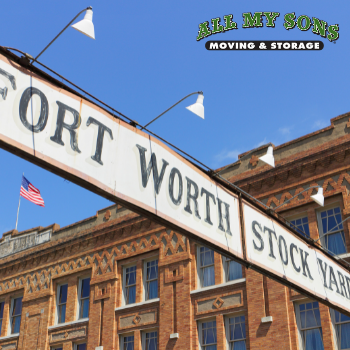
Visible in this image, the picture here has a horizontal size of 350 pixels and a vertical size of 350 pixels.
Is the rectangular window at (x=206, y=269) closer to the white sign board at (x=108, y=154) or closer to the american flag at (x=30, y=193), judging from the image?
the american flag at (x=30, y=193)

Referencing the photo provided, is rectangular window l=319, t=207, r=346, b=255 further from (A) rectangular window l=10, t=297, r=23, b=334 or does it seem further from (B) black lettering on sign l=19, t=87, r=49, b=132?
(A) rectangular window l=10, t=297, r=23, b=334

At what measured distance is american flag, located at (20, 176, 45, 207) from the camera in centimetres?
2445

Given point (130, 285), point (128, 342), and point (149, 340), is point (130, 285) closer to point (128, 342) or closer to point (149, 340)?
point (128, 342)

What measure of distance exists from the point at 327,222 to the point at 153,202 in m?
14.3

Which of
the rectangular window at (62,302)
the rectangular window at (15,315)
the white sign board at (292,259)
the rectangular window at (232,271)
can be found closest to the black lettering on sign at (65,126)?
the white sign board at (292,259)

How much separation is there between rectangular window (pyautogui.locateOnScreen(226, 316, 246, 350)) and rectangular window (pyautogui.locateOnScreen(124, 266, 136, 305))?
5194mm

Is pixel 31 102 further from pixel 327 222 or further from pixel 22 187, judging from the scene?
pixel 22 187

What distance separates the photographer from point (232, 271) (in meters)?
18.7

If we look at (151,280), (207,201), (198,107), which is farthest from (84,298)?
(207,201)

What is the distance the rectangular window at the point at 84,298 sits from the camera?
22663 mm

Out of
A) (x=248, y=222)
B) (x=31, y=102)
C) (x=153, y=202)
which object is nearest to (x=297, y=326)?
(x=248, y=222)

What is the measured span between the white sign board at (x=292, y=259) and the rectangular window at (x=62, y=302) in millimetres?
18913

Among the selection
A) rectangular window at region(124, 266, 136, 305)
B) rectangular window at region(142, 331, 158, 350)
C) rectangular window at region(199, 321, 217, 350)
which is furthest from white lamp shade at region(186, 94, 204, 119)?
rectangular window at region(124, 266, 136, 305)

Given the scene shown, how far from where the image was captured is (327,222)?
1714 centimetres
